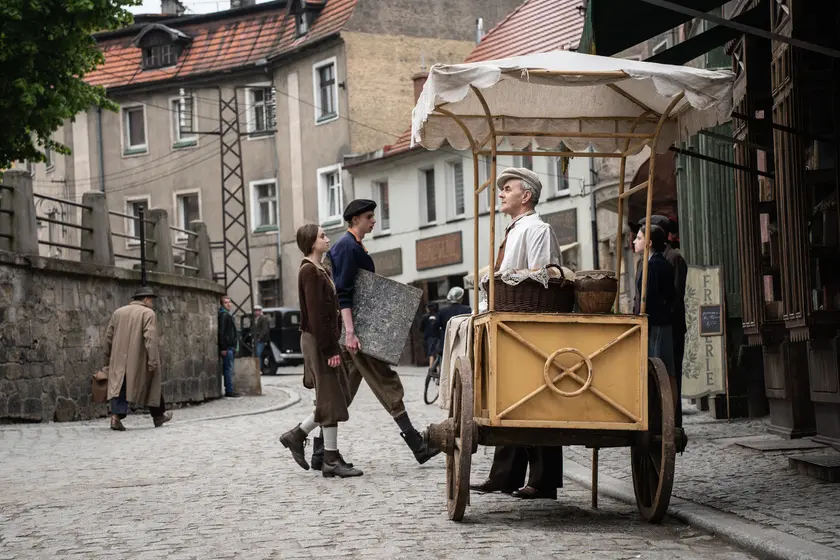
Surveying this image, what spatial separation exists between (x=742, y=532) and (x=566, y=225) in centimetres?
2968

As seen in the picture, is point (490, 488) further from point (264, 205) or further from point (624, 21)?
point (264, 205)

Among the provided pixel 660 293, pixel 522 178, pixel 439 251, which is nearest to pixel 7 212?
pixel 660 293

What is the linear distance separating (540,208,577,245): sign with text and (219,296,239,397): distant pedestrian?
1148 cm

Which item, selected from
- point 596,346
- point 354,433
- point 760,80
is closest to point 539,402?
point 596,346

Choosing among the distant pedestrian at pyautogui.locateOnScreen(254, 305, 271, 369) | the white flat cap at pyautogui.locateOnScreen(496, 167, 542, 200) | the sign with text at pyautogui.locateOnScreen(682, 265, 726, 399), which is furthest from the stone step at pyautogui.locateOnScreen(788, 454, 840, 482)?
the distant pedestrian at pyautogui.locateOnScreen(254, 305, 271, 369)

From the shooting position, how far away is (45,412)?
19.6 meters

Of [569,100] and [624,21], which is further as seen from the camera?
[624,21]

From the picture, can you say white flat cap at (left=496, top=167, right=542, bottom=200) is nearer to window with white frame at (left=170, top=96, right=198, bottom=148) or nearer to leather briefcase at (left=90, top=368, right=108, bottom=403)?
leather briefcase at (left=90, top=368, right=108, bottom=403)

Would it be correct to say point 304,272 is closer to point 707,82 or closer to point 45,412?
point 707,82

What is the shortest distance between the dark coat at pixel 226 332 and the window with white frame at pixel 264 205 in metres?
23.4

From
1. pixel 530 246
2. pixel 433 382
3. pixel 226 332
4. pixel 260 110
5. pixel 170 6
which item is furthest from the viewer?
pixel 170 6

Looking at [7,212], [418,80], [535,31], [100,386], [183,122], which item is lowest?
[100,386]

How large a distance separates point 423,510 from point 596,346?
1.58m

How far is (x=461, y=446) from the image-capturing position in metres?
7.69
